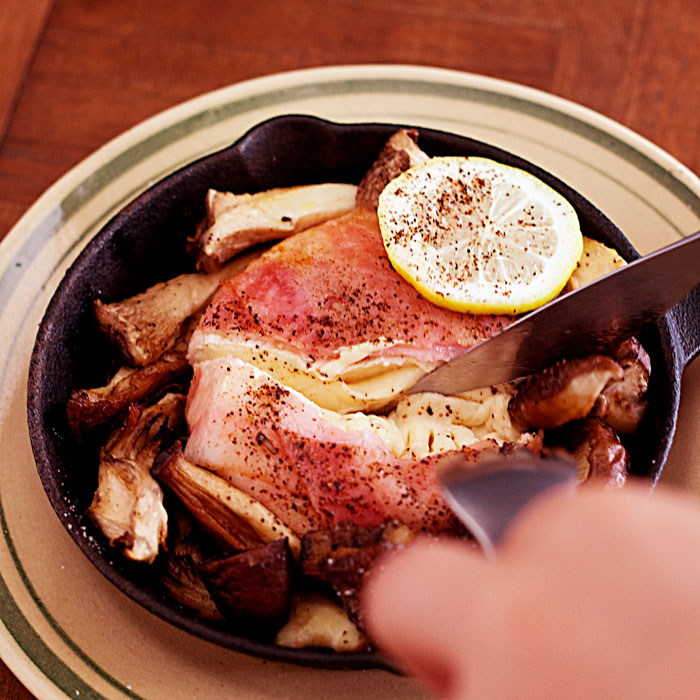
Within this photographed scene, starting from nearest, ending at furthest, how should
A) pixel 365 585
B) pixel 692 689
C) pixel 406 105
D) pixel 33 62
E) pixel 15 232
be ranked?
1. pixel 692 689
2. pixel 365 585
3. pixel 15 232
4. pixel 406 105
5. pixel 33 62

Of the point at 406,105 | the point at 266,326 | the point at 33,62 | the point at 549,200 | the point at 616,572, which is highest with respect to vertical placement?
the point at 33,62

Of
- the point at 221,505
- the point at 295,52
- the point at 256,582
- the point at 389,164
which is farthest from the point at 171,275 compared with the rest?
the point at 295,52

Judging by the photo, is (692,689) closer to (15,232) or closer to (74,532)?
(74,532)

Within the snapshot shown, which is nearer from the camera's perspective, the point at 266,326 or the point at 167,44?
the point at 266,326

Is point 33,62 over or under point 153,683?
over

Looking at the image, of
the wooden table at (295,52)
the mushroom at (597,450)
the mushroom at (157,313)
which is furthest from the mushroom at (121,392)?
the wooden table at (295,52)

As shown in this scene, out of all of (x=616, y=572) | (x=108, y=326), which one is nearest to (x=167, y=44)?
(x=108, y=326)
